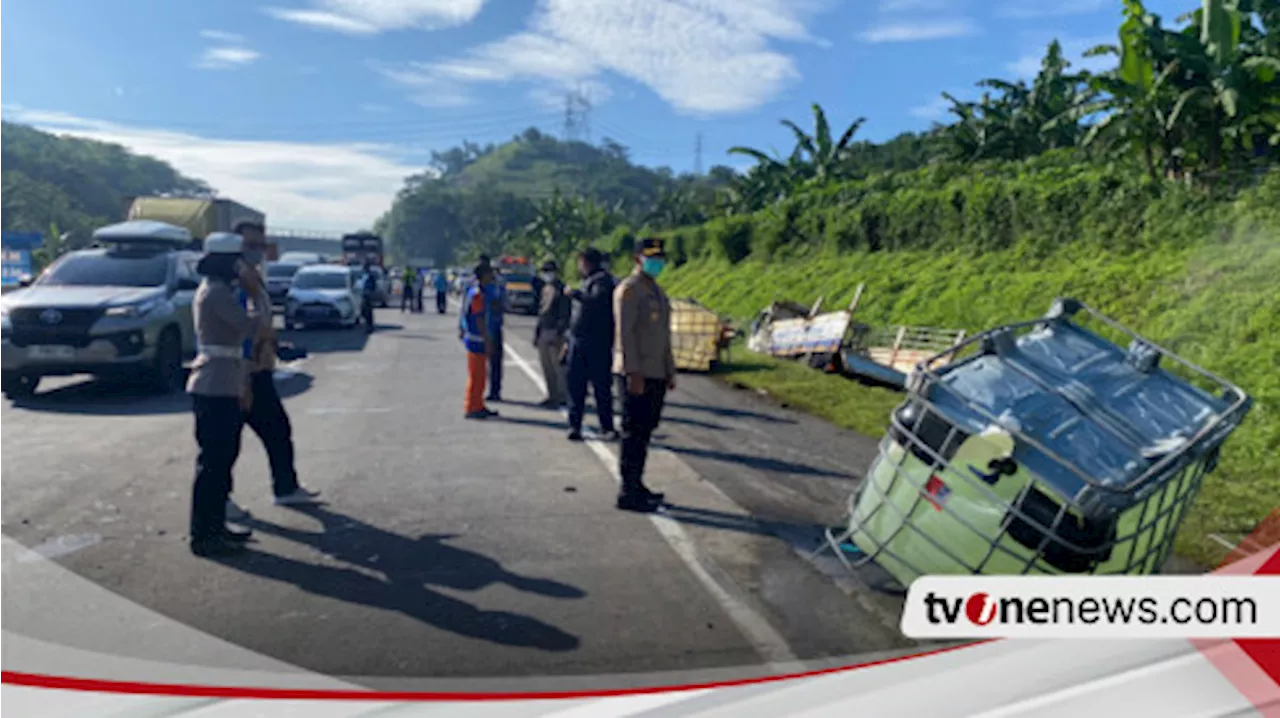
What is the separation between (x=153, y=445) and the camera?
6.82 m

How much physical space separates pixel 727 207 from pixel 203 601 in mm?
35097

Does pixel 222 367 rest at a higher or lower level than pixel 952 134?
lower

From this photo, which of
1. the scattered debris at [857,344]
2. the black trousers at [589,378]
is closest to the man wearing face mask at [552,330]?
the black trousers at [589,378]

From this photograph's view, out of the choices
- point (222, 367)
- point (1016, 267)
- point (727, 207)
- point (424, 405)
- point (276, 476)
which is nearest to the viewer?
point (222, 367)

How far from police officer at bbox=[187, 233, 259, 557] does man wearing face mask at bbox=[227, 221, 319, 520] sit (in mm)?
551

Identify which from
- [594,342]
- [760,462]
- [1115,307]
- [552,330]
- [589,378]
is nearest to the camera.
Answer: [760,462]

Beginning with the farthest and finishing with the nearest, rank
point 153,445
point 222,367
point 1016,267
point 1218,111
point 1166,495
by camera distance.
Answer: point 1016,267 < point 1218,111 < point 153,445 < point 222,367 < point 1166,495

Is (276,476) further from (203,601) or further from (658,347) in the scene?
(658,347)

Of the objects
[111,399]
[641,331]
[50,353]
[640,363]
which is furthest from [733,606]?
[111,399]

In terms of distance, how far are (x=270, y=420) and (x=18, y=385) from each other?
5.24 m

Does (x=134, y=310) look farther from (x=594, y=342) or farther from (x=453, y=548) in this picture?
(x=453, y=548)

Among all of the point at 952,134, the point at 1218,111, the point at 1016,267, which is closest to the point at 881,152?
the point at 952,134

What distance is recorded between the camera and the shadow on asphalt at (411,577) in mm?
3496

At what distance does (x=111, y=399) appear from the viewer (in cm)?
911
